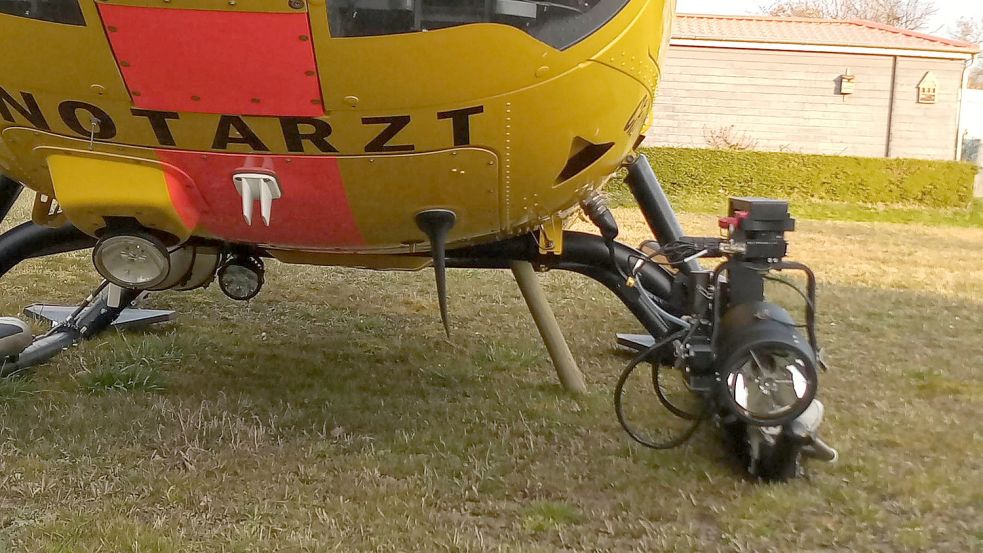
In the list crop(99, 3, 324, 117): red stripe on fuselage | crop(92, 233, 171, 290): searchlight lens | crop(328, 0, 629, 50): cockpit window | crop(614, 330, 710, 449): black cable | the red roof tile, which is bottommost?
crop(614, 330, 710, 449): black cable

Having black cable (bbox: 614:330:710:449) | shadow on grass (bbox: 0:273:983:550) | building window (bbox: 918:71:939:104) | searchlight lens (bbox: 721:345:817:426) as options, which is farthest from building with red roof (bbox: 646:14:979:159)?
searchlight lens (bbox: 721:345:817:426)

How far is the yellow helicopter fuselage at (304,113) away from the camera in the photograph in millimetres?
1829

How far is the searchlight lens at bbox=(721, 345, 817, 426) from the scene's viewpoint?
7.48 feet

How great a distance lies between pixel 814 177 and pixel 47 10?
574 inches

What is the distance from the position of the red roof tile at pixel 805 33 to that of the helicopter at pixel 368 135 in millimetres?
15499

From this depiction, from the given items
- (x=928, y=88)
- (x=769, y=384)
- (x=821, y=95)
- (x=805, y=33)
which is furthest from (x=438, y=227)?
(x=805, y=33)

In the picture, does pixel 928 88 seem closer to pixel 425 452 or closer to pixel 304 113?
pixel 425 452

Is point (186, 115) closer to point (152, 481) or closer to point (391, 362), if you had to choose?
point (152, 481)

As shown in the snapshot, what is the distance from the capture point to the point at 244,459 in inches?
103

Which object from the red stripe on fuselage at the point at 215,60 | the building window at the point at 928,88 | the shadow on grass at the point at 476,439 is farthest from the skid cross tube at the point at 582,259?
the building window at the point at 928,88

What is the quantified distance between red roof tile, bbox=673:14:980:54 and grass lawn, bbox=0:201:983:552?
13.7 metres

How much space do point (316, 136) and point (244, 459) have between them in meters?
1.18

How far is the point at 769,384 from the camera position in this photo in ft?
7.62

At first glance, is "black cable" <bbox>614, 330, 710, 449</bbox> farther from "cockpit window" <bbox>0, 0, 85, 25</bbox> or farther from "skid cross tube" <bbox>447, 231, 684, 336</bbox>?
"cockpit window" <bbox>0, 0, 85, 25</bbox>
